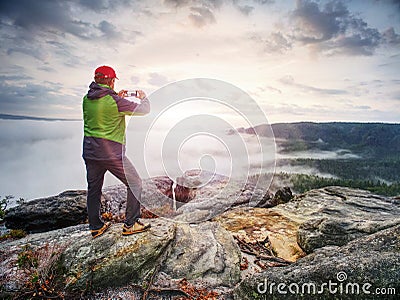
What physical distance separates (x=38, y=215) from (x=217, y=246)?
24.3ft

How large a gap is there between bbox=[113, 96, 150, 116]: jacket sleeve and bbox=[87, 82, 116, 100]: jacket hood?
0.21m

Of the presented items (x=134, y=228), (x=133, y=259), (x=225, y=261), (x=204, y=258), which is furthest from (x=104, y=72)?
(x=225, y=261)

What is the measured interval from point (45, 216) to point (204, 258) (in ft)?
23.2

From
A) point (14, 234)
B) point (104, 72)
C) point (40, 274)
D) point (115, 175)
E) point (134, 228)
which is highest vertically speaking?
point (104, 72)

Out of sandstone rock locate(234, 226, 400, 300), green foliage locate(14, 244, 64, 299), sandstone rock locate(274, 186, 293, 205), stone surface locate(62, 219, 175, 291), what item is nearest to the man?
stone surface locate(62, 219, 175, 291)

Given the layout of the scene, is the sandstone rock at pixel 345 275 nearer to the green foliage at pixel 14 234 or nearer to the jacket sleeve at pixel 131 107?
the jacket sleeve at pixel 131 107

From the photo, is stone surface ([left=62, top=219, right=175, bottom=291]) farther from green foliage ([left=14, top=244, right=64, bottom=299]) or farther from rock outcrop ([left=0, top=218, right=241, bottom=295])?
green foliage ([left=14, top=244, right=64, bottom=299])

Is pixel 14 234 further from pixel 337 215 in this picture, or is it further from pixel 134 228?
pixel 337 215

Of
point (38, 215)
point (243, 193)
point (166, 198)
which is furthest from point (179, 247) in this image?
point (243, 193)

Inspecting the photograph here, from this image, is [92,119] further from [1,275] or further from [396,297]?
[396,297]

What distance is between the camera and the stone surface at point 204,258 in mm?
5832

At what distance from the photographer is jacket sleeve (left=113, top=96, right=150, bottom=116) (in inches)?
218

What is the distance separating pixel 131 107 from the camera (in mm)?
5586

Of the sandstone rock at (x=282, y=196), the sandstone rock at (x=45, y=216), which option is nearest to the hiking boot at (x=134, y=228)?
the sandstone rock at (x=45, y=216)
